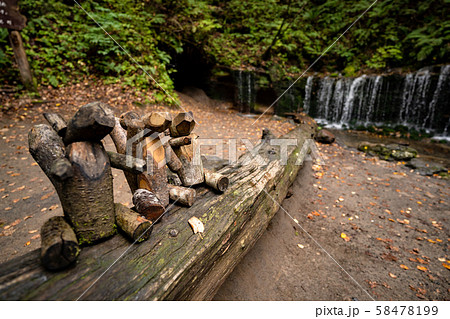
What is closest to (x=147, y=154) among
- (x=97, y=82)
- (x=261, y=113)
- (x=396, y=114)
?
(x=97, y=82)

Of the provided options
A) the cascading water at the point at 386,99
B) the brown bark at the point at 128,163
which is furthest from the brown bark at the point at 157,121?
the cascading water at the point at 386,99

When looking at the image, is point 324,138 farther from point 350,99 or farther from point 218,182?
point 218,182

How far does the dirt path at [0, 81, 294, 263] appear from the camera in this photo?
297 cm

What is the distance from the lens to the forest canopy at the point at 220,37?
7777mm

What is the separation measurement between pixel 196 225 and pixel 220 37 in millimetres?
13773

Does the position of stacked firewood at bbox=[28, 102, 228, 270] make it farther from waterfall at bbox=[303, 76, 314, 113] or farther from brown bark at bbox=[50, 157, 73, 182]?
waterfall at bbox=[303, 76, 314, 113]

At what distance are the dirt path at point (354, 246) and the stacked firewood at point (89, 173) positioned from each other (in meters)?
1.46

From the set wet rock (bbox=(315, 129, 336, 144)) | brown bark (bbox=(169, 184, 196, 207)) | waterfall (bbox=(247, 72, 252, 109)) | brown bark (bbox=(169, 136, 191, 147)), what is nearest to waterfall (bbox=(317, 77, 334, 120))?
waterfall (bbox=(247, 72, 252, 109))

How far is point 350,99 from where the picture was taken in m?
10.9

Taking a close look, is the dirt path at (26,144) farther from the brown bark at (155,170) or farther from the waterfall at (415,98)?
the waterfall at (415,98)

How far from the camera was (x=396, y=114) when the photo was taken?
10.1 metres

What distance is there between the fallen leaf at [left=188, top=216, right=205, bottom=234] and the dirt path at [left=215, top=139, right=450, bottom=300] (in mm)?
980
